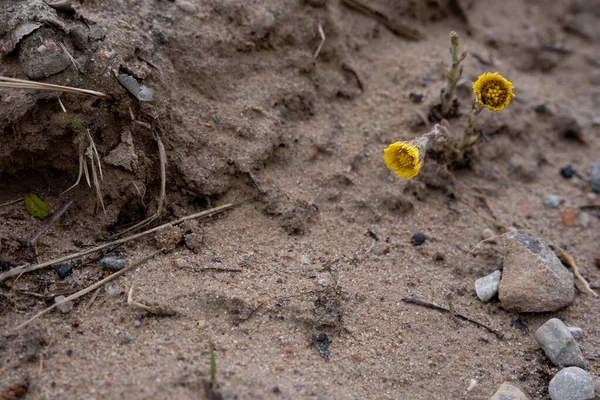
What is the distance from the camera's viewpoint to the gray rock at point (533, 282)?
2.13 meters

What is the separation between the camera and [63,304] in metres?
1.86

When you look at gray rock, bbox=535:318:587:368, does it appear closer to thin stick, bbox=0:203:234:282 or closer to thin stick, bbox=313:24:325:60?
thin stick, bbox=0:203:234:282

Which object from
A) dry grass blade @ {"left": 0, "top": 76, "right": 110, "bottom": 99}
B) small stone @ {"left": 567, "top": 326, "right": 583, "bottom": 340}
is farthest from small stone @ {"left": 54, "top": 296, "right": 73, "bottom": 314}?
small stone @ {"left": 567, "top": 326, "right": 583, "bottom": 340}

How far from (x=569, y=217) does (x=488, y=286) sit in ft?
2.76

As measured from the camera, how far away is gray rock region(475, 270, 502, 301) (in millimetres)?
2201

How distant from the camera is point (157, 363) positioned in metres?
1.73

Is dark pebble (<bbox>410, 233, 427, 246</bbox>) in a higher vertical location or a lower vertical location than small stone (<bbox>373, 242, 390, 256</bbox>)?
higher

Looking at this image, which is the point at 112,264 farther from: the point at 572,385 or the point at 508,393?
the point at 572,385

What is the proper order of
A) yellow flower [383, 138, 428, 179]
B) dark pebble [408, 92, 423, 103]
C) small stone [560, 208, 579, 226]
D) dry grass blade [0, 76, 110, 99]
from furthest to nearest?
dark pebble [408, 92, 423, 103], small stone [560, 208, 579, 226], yellow flower [383, 138, 428, 179], dry grass blade [0, 76, 110, 99]

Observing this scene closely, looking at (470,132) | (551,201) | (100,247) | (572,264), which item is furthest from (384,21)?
(100,247)

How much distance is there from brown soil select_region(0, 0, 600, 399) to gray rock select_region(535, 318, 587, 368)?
4 cm

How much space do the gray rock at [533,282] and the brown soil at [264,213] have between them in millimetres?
76

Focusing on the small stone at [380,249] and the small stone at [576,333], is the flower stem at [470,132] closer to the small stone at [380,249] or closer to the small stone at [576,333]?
the small stone at [380,249]

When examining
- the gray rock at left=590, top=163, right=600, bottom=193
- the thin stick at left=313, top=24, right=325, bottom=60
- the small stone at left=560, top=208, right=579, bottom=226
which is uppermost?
the thin stick at left=313, top=24, right=325, bottom=60
